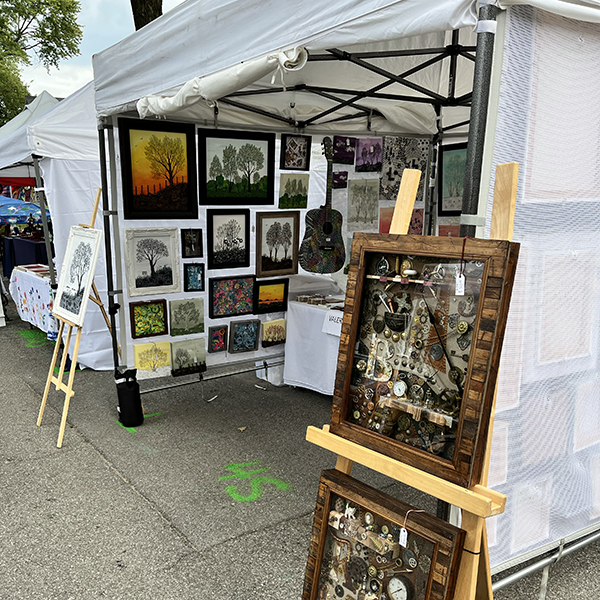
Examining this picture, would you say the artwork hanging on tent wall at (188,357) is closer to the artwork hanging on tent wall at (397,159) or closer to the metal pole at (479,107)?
the artwork hanging on tent wall at (397,159)

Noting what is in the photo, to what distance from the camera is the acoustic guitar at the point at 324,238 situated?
4.61m

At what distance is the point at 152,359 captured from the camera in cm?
413

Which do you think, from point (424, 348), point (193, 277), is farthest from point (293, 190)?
point (424, 348)

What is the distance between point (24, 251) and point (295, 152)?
17.5 feet

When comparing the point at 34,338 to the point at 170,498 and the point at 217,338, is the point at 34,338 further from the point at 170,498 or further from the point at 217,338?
the point at 170,498

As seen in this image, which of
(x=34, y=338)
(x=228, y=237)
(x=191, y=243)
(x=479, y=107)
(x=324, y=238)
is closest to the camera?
(x=479, y=107)

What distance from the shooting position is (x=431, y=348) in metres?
1.62

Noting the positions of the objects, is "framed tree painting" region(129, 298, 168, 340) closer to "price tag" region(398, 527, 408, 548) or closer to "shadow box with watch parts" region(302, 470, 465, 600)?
"shadow box with watch parts" region(302, 470, 465, 600)

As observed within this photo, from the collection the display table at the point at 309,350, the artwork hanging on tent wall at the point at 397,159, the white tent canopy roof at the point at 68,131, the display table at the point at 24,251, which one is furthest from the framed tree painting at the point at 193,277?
the display table at the point at 24,251

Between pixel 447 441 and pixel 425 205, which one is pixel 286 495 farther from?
pixel 425 205

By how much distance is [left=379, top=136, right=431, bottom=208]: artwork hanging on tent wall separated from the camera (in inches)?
192

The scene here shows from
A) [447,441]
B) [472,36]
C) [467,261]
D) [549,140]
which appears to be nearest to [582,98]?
[549,140]

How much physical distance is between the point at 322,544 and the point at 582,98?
67.8 inches

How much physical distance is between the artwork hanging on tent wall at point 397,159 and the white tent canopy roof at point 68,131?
272 cm
